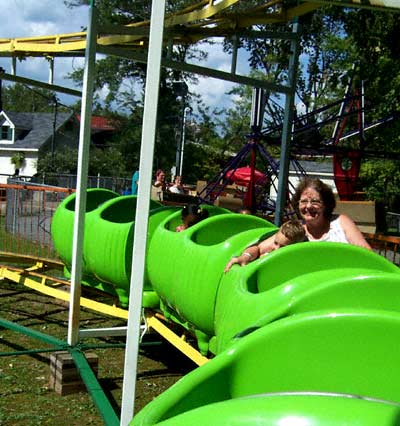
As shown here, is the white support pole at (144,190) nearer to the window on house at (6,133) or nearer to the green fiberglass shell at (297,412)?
the green fiberglass shell at (297,412)

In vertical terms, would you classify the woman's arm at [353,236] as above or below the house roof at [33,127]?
below

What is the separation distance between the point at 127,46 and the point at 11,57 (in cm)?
98

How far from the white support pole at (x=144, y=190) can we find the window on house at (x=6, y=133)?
42.1 metres

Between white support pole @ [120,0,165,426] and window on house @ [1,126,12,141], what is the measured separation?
42072mm

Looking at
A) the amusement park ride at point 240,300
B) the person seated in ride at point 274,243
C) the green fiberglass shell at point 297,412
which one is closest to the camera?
the green fiberglass shell at point 297,412

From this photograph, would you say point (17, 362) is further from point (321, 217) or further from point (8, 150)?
point (8, 150)

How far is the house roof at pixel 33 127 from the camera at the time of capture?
40594 mm

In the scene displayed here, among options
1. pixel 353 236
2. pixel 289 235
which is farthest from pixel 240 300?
pixel 353 236

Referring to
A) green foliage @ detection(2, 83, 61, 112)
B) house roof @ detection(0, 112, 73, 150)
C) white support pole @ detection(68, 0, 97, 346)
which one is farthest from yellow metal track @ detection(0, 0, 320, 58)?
green foliage @ detection(2, 83, 61, 112)

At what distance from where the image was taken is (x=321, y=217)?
3.46 meters

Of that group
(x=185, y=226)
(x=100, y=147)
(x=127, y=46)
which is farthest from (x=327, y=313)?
(x=100, y=147)

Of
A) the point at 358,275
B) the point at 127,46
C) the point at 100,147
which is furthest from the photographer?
the point at 100,147

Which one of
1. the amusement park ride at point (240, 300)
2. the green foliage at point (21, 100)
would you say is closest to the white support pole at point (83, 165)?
the amusement park ride at point (240, 300)

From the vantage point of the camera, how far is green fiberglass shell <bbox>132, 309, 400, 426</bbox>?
1783mm
